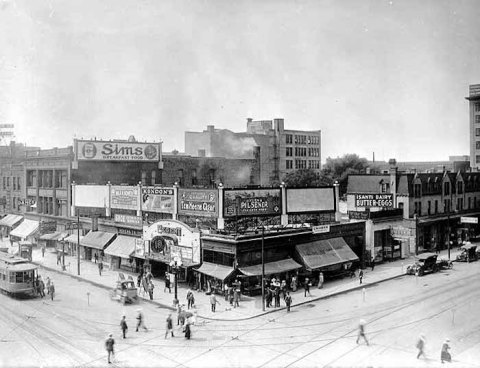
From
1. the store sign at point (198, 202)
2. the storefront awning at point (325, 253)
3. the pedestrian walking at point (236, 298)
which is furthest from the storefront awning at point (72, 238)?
the pedestrian walking at point (236, 298)

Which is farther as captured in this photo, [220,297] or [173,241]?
[173,241]

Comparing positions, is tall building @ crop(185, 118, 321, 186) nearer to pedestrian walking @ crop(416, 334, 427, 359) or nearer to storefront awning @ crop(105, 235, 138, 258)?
storefront awning @ crop(105, 235, 138, 258)

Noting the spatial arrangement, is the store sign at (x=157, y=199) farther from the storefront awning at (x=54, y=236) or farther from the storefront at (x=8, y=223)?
the storefront at (x=8, y=223)

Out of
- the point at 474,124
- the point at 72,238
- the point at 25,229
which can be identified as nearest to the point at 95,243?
the point at 72,238

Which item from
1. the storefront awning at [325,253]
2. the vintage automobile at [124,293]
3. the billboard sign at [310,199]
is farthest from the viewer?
the billboard sign at [310,199]

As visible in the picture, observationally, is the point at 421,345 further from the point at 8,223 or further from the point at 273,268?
the point at 8,223

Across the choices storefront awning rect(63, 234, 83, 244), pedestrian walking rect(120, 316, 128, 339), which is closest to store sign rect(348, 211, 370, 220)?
storefront awning rect(63, 234, 83, 244)

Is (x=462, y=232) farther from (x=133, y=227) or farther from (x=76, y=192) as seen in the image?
(x=76, y=192)
